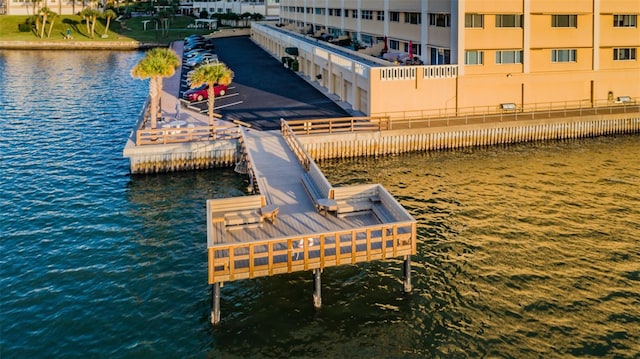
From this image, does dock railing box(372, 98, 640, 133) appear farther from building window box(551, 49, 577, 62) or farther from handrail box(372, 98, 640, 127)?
building window box(551, 49, 577, 62)

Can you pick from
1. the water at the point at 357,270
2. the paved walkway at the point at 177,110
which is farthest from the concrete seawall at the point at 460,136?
the paved walkway at the point at 177,110

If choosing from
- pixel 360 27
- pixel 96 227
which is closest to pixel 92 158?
pixel 96 227

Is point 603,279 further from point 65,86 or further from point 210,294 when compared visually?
point 65,86

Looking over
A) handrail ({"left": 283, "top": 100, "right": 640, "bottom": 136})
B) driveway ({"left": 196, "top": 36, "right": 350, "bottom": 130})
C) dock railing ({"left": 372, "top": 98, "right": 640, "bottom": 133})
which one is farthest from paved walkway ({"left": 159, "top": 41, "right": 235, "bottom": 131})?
dock railing ({"left": 372, "top": 98, "right": 640, "bottom": 133})

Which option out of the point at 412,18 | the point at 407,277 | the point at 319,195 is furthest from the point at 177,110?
the point at 407,277

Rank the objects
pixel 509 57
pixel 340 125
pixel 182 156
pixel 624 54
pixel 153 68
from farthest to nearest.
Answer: pixel 624 54 < pixel 509 57 < pixel 340 125 < pixel 153 68 < pixel 182 156

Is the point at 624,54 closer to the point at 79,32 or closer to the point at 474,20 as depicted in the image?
the point at 474,20
